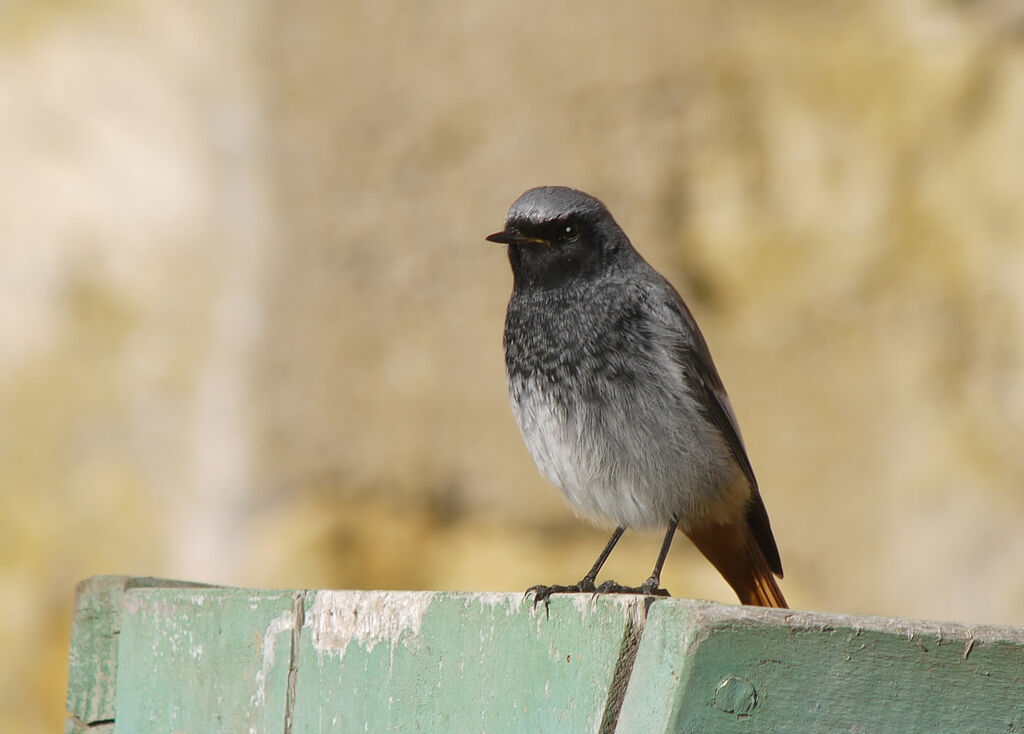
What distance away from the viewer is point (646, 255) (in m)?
7.45

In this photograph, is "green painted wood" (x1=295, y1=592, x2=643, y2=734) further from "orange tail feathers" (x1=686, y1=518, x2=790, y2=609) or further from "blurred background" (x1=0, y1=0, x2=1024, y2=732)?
"blurred background" (x1=0, y1=0, x2=1024, y2=732)

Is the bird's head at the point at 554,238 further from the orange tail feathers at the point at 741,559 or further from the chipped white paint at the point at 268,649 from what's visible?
the chipped white paint at the point at 268,649

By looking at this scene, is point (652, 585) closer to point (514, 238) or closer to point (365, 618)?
point (365, 618)

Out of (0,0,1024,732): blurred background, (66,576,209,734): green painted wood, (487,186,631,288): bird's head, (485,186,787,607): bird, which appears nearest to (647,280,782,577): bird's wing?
(485,186,787,607): bird

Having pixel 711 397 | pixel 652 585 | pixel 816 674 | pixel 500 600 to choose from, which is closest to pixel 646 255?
pixel 711 397

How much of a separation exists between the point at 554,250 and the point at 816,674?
2265 mm

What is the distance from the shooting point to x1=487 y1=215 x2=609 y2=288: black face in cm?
428

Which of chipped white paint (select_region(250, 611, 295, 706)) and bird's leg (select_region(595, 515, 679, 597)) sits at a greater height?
bird's leg (select_region(595, 515, 679, 597))

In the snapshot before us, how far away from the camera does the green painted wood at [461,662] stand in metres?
2.45

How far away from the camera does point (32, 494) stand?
8070 mm

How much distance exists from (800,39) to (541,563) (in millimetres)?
3239

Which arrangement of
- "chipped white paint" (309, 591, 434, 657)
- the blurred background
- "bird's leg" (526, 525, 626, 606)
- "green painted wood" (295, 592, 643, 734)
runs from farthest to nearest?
the blurred background, "chipped white paint" (309, 591, 434, 657), "bird's leg" (526, 525, 626, 606), "green painted wood" (295, 592, 643, 734)

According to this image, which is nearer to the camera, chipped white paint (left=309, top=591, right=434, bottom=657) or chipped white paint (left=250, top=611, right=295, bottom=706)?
chipped white paint (left=309, top=591, right=434, bottom=657)

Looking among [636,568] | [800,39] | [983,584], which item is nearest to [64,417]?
[636,568]
